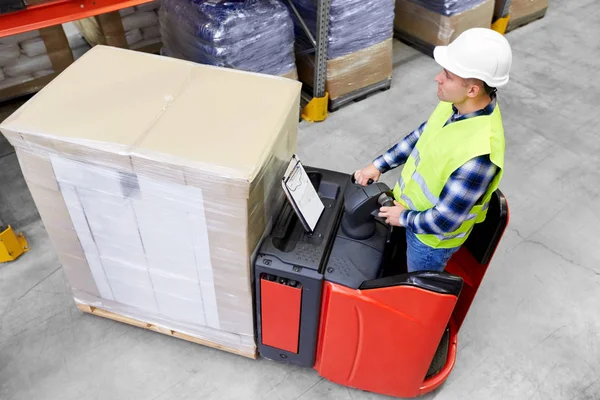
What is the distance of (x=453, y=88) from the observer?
5.26 feet

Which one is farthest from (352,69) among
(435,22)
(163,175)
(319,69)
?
(163,175)

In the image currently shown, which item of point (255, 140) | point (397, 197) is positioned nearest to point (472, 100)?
point (397, 197)

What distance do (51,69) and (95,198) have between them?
7.78 feet

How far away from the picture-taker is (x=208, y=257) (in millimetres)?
1884

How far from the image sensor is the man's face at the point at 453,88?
5.23ft

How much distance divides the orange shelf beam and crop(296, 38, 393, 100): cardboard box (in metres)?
1.57

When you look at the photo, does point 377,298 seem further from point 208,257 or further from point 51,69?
point 51,69

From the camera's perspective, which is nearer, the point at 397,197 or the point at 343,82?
the point at 397,197

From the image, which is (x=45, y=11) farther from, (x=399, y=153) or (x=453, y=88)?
(x=453, y=88)

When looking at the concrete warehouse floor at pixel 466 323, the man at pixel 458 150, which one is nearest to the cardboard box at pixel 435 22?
the concrete warehouse floor at pixel 466 323

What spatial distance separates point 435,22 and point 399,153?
2.73 m

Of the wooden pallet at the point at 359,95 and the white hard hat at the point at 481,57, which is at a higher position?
the white hard hat at the point at 481,57

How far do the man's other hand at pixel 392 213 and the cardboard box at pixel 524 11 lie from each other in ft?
12.6

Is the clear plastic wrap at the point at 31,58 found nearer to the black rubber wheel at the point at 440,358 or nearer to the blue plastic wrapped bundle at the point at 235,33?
the blue plastic wrapped bundle at the point at 235,33
